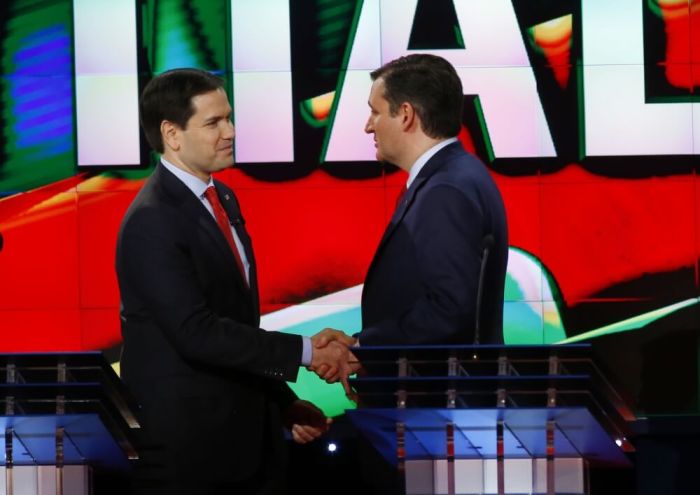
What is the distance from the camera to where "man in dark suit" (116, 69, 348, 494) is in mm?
2576

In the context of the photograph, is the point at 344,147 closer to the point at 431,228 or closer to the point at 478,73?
the point at 478,73

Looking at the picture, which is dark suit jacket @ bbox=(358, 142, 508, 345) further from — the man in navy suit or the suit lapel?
the suit lapel

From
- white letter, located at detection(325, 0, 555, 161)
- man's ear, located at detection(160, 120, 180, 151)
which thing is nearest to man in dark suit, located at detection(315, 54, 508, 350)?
man's ear, located at detection(160, 120, 180, 151)

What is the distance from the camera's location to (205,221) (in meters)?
2.70

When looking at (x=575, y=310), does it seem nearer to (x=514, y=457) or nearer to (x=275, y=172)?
(x=275, y=172)

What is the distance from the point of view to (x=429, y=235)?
2.82 metres

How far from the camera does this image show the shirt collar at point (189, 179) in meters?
2.79

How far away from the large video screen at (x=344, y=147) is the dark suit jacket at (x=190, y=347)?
2525 mm

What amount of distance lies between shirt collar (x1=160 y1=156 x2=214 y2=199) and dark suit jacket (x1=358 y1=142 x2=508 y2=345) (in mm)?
465

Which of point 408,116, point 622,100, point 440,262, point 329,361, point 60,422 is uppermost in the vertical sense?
point 622,100

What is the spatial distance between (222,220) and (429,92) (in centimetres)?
64

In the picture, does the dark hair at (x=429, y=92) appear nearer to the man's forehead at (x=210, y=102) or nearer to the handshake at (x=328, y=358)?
the man's forehead at (x=210, y=102)

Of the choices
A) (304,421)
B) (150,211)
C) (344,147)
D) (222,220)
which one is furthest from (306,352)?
(344,147)

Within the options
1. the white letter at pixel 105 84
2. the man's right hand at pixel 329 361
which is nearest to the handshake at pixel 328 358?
the man's right hand at pixel 329 361
